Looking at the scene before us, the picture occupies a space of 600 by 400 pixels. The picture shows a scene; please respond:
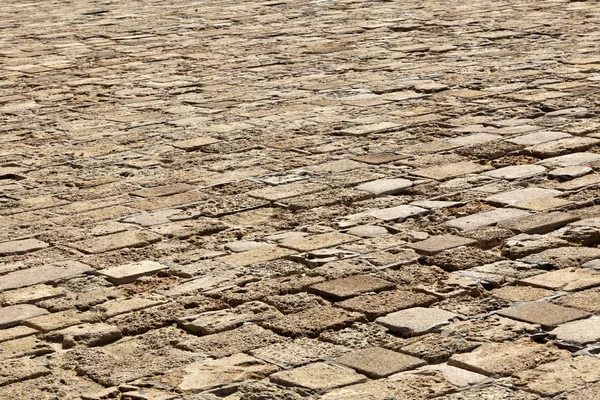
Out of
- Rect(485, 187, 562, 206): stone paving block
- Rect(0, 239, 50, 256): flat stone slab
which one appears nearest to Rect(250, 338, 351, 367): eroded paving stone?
Rect(0, 239, 50, 256): flat stone slab

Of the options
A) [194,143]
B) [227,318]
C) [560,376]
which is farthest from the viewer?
[194,143]

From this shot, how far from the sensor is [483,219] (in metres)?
5.61

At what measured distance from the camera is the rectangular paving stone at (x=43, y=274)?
16.7 feet

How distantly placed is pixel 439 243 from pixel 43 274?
169cm

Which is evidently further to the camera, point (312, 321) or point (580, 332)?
point (312, 321)

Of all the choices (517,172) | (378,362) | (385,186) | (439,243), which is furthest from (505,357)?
(517,172)

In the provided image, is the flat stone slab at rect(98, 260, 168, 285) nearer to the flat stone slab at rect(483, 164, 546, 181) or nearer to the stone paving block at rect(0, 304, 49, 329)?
the stone paving block at rect(0, 304, 49, 329)

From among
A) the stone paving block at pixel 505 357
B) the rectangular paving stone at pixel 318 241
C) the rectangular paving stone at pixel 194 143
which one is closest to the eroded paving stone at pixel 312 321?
the stone paving block at pixel 505 357

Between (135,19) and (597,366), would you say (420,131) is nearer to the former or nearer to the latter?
(597,366)

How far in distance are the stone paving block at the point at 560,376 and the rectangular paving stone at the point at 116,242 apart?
2.20 meters

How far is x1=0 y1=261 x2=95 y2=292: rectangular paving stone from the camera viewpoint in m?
5.08

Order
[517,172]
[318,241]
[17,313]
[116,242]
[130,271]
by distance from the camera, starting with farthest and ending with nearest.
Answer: [517,172] → [116,242] → [318,241] → [130,271] → [17,313]

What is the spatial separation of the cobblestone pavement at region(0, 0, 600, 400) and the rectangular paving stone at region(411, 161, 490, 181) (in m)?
0.02

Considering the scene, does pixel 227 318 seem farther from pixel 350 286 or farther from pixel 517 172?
pixel 517 172
